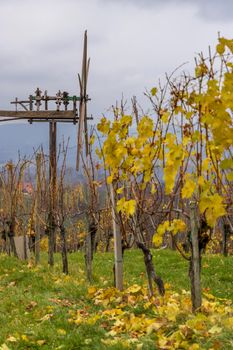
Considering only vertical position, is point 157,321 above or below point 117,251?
below

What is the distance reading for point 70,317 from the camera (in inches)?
301

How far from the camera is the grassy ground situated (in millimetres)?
6473

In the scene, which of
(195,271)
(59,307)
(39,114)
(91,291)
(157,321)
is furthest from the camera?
(39,114)

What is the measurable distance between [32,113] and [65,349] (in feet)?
53.2

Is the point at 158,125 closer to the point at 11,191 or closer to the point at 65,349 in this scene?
the point at 65,349

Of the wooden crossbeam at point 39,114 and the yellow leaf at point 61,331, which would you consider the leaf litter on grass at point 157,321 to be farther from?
the wooden crossbeam at point 39,114

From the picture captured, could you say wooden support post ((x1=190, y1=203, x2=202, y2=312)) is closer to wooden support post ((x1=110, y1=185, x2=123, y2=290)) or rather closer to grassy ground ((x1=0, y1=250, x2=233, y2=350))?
grassy ground ((x1=0, y1=250, x2=233, y2=350))

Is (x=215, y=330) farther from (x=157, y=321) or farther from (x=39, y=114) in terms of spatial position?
(x=39, y=114)

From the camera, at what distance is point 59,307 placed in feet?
27.2

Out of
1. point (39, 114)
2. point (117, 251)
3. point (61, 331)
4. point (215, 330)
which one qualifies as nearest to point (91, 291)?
point (117, 251)

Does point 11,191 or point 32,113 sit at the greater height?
point 32,113

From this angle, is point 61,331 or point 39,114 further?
point 39,114

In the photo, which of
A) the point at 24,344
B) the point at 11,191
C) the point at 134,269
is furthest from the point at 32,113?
the point at 24,344

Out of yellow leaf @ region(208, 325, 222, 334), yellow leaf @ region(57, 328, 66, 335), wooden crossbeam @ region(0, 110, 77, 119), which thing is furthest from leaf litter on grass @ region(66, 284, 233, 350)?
wooden crossbeam @ region(0, 110, 77, 119)
